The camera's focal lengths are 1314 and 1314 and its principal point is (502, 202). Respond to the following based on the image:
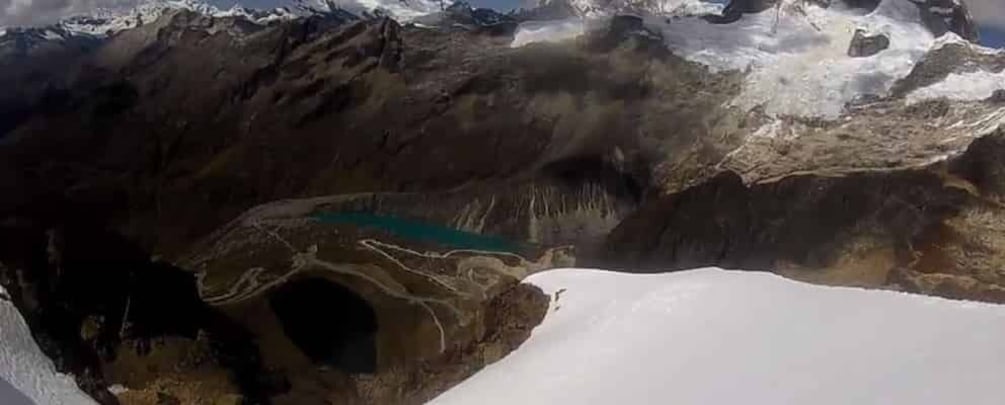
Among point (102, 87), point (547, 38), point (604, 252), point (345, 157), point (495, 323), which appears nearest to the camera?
point (495, 323)

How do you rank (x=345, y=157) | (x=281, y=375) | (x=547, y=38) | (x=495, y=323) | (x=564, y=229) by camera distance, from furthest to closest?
1. (x=547, y=38)
2. (x=345, y=157)
3. (x=564, y=229)
4. (x=281, y=375)
5. (x=495, y=323)

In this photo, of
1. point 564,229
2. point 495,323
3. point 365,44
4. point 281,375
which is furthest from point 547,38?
point 495,323

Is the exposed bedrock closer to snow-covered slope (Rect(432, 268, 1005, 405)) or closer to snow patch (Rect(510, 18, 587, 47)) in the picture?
snow patch (Rect(510, 18, 587, 47))

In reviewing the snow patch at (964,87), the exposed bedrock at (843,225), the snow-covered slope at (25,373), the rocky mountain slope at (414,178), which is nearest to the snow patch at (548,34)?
the rocky mountain slope at (414,178)

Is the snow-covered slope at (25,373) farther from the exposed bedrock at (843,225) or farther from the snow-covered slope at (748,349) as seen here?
the exposed bedrock at (843,225)

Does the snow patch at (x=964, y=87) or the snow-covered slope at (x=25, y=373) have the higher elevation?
the snow-covered slope at (x=25, y=373)

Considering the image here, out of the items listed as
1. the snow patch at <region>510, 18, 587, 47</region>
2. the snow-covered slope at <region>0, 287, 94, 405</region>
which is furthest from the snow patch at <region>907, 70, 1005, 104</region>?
the snow-covered slope at <region>0, 287, 94, 405</region>

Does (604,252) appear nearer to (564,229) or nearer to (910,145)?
(564,229)

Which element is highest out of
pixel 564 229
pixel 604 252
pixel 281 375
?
pixel 281 375
